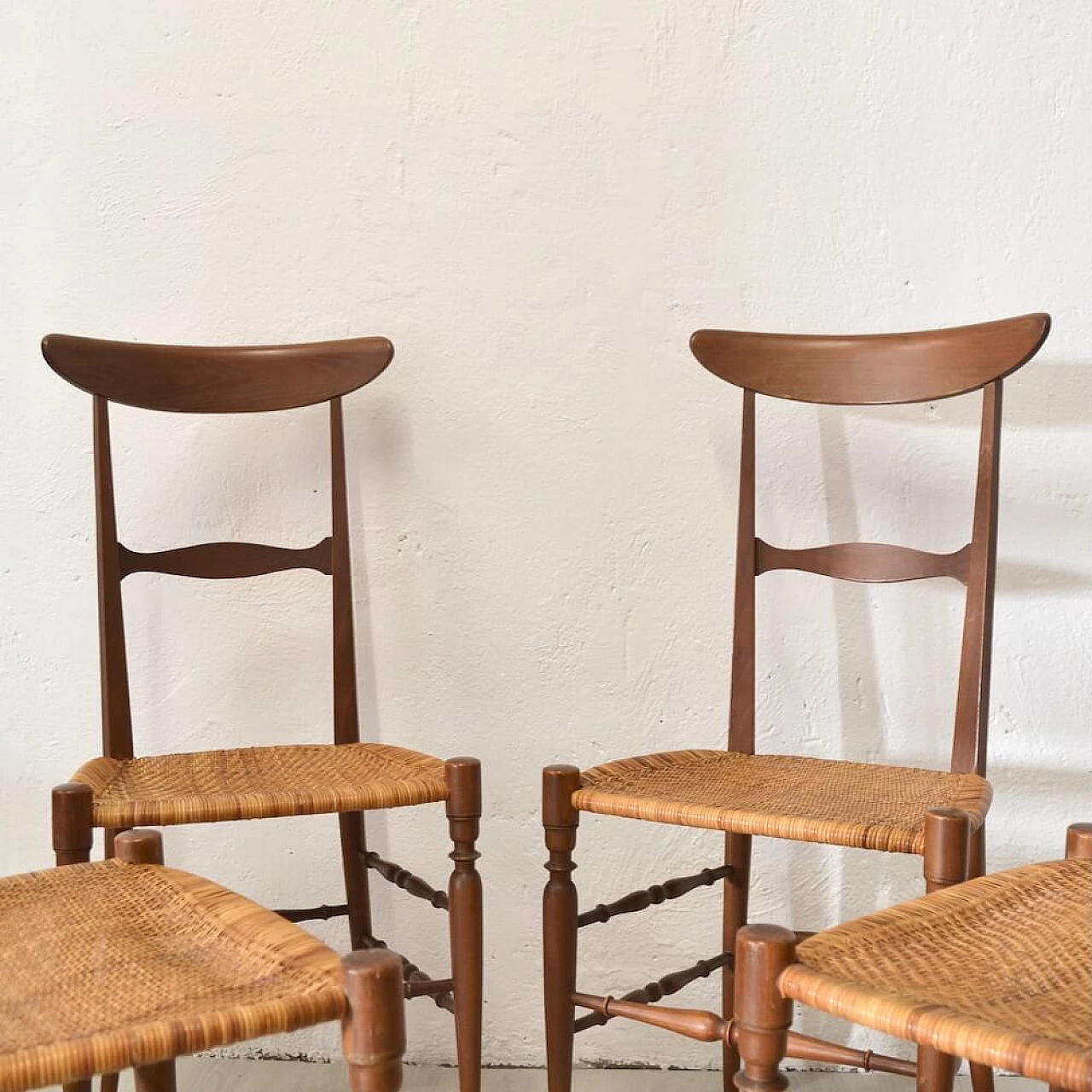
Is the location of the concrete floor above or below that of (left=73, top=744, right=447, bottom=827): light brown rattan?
below

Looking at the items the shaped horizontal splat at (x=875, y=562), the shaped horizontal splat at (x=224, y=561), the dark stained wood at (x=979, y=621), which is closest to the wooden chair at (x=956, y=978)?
the dark stained wood at (x=979, y=621)

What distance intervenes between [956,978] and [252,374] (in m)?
1.03

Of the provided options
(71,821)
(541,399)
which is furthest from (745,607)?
(71,821)

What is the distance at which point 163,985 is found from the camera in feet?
2.51

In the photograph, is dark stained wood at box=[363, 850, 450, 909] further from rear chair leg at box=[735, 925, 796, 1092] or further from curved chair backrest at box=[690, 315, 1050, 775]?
rear chair leg at box=[735, 925, 796, 1092]

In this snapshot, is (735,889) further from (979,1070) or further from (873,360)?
(873,360)

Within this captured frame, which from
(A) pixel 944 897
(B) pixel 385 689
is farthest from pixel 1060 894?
(B) pixel 385 689

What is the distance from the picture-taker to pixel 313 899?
1.69 metres

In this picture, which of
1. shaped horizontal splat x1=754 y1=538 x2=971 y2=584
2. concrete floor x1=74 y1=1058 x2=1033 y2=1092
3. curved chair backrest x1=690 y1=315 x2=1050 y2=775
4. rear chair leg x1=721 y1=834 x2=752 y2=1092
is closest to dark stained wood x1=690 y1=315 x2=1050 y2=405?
curved chair backrest x1=690 y1=315 x2=1050 y2=775

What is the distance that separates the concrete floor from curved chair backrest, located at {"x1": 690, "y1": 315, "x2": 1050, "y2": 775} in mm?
494

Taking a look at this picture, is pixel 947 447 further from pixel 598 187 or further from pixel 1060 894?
pixel 1060 894

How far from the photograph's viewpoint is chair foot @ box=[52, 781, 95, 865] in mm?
1103

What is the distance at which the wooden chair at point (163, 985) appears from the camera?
0.70 metres

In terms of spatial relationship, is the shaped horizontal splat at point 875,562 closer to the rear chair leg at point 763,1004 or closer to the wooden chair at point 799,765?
the wooden chair at point 799,765
